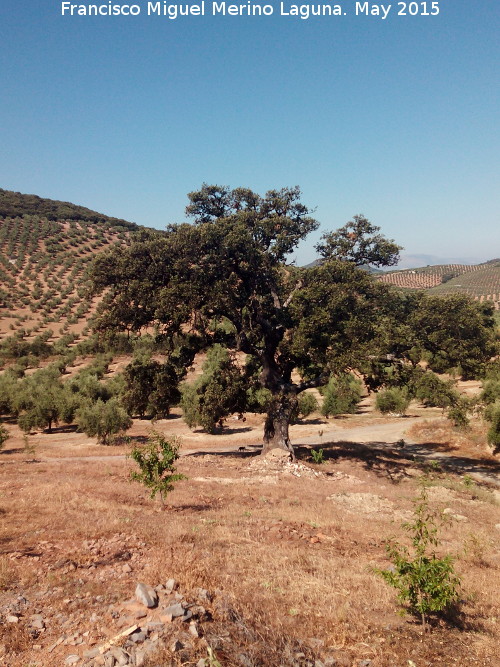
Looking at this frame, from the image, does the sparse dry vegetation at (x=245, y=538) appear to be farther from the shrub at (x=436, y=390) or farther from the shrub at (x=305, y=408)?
the shrub at (x=305, y=408)

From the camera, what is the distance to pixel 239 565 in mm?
8703

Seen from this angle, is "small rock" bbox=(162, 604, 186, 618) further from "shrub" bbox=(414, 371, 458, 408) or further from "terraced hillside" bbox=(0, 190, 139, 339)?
"terraced hillside" bbox=(0, 190, 139, 339)

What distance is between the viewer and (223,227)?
2028cm

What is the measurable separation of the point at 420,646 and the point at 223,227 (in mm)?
17659

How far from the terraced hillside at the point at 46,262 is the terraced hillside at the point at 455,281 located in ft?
263

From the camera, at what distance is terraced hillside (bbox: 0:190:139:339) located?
241ft

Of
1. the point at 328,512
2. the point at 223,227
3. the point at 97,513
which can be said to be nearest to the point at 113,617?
the point at 97,513

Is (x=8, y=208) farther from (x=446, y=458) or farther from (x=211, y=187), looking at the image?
(x=446, y=458)

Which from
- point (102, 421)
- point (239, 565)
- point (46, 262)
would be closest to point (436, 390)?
point (239, 565)

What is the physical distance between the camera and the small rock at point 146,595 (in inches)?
258

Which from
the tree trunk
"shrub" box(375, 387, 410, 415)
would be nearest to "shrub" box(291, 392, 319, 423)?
"shrub" box(375, 387, 410, 415)

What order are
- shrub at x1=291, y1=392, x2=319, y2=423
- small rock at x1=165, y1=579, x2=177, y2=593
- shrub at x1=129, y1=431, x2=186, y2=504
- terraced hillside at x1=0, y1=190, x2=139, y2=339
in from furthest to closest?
terraced hillside at x1=0, y1=190, x2=139, y2=339
shrub at x1=291, y1=392, x2=319, y2=423
shrub at x1=129, y1=431, x2=186, y2=504
small rock at x1=165, y1=579, x2=177, y2=593

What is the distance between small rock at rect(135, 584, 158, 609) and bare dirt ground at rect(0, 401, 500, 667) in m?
0.15

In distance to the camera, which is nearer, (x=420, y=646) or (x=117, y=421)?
(x=420, y=646)
